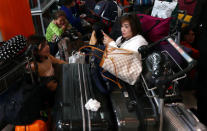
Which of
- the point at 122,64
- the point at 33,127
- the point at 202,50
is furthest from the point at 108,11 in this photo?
the point at 33,127

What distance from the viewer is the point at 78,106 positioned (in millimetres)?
1493

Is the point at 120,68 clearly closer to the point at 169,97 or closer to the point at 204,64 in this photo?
the point at 169,97

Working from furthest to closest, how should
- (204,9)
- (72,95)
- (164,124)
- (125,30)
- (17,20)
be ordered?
1. (17,20)
2. (125,30)
3. (204,9)
4. (72,95)
5. (164,124)

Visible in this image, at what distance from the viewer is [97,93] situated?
5.44 ft

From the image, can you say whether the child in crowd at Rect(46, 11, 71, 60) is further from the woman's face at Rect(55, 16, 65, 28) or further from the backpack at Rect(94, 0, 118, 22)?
the backpack at Rect(94, 0, 118, 22)

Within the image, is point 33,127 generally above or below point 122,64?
below

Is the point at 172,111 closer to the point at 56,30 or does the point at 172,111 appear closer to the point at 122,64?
the point at 122,64

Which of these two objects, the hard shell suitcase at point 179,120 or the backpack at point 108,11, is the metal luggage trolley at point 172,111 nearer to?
the hard shell suitcase at point 179,120

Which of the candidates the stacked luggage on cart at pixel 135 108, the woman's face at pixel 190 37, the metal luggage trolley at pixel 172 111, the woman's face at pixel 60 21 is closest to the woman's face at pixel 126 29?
the stacked luggage on cart at pixel 135 108

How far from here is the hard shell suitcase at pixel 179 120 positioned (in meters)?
1.29

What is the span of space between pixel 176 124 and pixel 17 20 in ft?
7.05

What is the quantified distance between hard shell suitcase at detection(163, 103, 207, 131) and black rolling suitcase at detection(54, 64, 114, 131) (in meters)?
0.41

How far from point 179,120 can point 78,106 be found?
Answer: 28.8 inches

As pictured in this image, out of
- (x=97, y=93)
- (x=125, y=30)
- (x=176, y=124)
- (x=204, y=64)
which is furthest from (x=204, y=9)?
(x=97, y=93)
